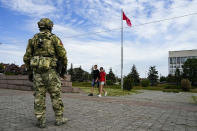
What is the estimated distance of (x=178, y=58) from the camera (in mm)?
95812

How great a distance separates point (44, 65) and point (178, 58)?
102m

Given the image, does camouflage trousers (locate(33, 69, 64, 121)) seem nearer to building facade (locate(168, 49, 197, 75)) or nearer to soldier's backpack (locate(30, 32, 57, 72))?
soldier's backpack (locate(30, 32, 57, 72))

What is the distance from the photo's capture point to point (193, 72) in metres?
65.6

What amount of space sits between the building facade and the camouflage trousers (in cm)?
9779

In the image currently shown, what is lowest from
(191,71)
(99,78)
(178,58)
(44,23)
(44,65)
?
(99,78)

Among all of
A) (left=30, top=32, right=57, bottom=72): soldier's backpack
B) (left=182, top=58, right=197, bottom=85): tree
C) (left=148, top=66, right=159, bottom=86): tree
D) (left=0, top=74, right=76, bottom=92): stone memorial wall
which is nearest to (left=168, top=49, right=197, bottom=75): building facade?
(left=182, top=58, right=197, bottom=85): tree

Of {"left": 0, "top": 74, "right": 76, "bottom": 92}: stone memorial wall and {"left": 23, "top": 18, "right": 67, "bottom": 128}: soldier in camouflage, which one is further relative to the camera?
{"left": 0, "top": 74, "right": 76, "bottom": 92}: stone memorial wall

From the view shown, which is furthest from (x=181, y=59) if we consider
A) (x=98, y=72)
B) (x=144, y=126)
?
(x=144, y=126)

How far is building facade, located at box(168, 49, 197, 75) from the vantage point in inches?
3624

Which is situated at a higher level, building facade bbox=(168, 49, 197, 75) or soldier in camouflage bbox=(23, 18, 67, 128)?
building facade bbox=(168, 49, 197, 75)

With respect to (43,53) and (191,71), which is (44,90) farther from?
(191,71)

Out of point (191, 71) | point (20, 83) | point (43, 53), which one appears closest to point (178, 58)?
point (191, 71)

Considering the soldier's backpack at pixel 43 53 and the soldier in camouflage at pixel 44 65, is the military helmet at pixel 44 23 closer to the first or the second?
the soldier in camouflage at pixel 44 65

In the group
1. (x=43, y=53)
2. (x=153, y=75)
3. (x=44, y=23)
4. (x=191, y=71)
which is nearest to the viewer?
(x=43, y=53)
